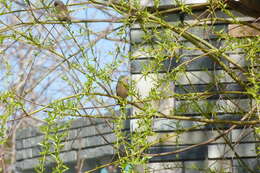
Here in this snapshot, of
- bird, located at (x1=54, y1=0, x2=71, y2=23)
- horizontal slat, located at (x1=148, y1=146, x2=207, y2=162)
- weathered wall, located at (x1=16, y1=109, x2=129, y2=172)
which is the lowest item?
horizontal slat, located at (x1=148, y1=146, x2=207, y2=162)

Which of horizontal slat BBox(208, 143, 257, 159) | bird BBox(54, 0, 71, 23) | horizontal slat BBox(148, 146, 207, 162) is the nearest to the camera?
bird BBox(54, 0, 71, 23)

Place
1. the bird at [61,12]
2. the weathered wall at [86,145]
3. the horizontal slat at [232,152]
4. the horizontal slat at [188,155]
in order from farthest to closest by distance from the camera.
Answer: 1. the weathered wall at [86,145]
2. the horizontal slat at [188,155]
3. the horizontal slat at [232,152]
4. the bird at [61,12]

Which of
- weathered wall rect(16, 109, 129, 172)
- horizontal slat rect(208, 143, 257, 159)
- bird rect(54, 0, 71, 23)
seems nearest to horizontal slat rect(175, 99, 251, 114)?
horizontal slat rect(208, 143, 257, 159)

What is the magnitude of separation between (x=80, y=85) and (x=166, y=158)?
1177 mm

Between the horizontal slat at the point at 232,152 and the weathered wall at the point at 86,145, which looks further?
the weathered wall at the point at 86,145

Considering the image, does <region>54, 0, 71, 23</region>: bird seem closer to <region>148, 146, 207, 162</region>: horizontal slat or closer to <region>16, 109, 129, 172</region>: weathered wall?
<region>148, 146, 207, 162</region>: horizontal slat

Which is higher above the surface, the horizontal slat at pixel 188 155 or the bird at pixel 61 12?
the bird at pixel 61 12

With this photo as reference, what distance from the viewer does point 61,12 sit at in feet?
9.82

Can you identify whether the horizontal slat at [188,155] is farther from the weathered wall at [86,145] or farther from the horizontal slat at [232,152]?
the weathered wall at [86,145]

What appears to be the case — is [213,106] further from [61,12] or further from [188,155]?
[61,12]

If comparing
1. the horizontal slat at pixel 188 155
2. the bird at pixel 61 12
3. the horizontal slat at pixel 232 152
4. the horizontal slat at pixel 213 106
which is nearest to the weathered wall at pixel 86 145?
the horizontal slat at pixel 188 155

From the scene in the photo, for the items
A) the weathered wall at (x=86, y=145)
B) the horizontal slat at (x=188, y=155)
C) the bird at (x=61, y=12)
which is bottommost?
the horizontal slat at (x=188, y=155)

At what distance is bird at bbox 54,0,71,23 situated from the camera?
2975 mm

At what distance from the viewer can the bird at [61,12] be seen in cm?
297
